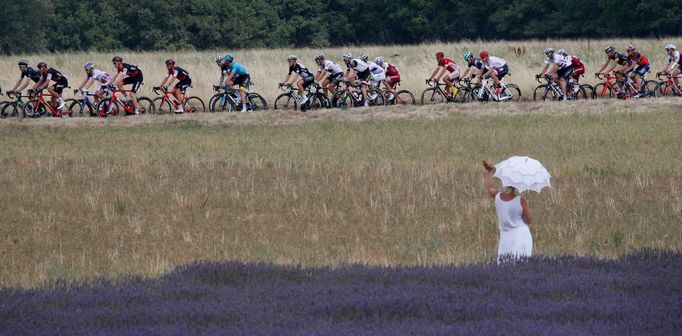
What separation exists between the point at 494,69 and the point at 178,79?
32.4ft

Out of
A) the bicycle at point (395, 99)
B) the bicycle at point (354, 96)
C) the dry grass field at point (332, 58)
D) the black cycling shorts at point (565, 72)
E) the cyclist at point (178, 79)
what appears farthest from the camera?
the dry grass field at point (332, 58)

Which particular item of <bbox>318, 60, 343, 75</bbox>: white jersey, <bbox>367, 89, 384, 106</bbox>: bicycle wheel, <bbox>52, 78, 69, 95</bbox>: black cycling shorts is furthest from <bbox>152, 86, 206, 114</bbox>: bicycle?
<bbox>367, 89, 384, 106</bbox>: bicycle wheel

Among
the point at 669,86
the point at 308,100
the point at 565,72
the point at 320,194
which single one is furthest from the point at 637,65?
the point at 320,194

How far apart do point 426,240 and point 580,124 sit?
16.8 meters

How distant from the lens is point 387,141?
2853 centimetres

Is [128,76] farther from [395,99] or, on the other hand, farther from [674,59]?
[674,59]

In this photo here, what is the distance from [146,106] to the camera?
3994cm

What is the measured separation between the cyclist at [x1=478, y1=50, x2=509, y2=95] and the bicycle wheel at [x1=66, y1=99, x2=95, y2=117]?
40.4 ft

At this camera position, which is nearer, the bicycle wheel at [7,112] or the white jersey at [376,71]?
the bicycle wheel at [7,112]

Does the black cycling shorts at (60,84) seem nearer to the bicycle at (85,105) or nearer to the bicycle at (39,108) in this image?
the bicycle at (39,108)

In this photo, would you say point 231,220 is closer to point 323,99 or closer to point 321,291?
point 321,291

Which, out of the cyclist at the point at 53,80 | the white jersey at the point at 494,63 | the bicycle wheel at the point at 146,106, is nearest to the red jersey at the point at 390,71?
the white jersey at the point at 494,63

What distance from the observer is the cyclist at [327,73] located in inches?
1469

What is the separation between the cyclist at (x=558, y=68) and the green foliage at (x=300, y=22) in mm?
39824
